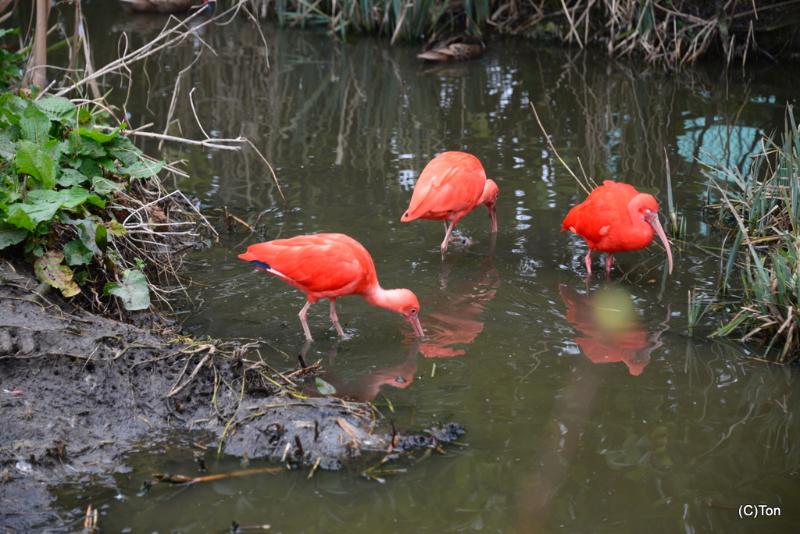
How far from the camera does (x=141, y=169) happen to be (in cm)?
549

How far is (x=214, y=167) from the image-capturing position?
8.00 meters

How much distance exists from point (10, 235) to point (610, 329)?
10.6 feet

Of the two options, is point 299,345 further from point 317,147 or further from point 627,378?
point 317,147

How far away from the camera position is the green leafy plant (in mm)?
4691

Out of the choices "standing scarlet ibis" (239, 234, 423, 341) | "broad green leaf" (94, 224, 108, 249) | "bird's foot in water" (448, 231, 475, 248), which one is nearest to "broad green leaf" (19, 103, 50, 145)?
"broad green leaf" (94, 224, 108, 249)

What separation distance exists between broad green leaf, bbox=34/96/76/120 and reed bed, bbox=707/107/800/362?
12.4ft

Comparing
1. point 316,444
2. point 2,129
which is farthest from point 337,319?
point 2,129

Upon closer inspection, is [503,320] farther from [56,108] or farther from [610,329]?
[56,108]

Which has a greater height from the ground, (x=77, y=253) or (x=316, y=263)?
(x=77, y=253)

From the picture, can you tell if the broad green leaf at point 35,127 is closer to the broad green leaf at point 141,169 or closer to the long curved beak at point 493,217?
the broad green leaf at point 141,169

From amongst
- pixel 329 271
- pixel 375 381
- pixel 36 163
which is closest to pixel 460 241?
pixel 329 271

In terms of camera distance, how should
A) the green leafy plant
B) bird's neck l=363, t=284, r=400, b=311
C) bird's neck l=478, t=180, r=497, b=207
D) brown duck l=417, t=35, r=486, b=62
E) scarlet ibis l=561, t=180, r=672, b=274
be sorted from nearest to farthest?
the green leafy plant → bird's neck l=363, t=284, r=400, b=311 → scarlet ibis l=561, t=180, r=672, b=274 → bird's neck l=478, t=180, r=497, b=207 → brown duck l=417, t=35, r=486, b=62

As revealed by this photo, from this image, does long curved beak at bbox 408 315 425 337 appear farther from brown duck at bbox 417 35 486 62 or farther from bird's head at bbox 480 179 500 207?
brown duck at bbox 417 35 486 62

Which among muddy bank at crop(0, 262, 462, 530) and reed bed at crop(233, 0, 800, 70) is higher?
reed bed at crop(233, 0, 800, 70)
